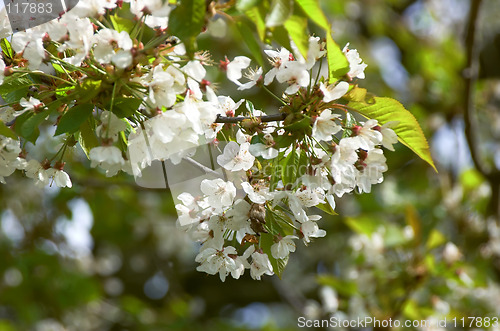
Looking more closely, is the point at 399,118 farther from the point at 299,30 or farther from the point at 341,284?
the point at 341,284

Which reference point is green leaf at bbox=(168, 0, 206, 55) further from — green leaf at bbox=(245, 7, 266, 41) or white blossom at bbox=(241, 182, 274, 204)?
white blossom at bbox=(241, 182, 274, 204)

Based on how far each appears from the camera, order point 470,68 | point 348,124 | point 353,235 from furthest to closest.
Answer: point 353,235 → point 470,68 → point 348,124

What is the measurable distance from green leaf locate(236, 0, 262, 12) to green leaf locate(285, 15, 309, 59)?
0.08 m

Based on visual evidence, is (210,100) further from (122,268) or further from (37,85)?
(122,268)

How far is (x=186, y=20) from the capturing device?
1057mm

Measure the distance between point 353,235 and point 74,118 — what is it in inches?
154

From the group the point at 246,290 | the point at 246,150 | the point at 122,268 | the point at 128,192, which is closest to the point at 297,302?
the point at 246,290

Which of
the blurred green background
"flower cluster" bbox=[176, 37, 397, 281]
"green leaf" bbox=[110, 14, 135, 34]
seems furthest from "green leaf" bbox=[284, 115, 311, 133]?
the blurred green background

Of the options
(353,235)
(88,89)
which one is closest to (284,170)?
(88,89)

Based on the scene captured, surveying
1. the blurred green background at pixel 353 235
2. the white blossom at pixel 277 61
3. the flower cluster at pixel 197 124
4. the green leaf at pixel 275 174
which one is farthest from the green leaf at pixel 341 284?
the white blossom at pixel 277 61

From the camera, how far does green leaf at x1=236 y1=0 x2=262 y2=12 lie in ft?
3.36

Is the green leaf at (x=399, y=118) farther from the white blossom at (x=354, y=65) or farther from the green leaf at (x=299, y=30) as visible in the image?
the green leaf at (x=299, y=30)

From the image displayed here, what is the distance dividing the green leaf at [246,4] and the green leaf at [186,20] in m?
0.09

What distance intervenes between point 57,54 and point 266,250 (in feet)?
2.50
